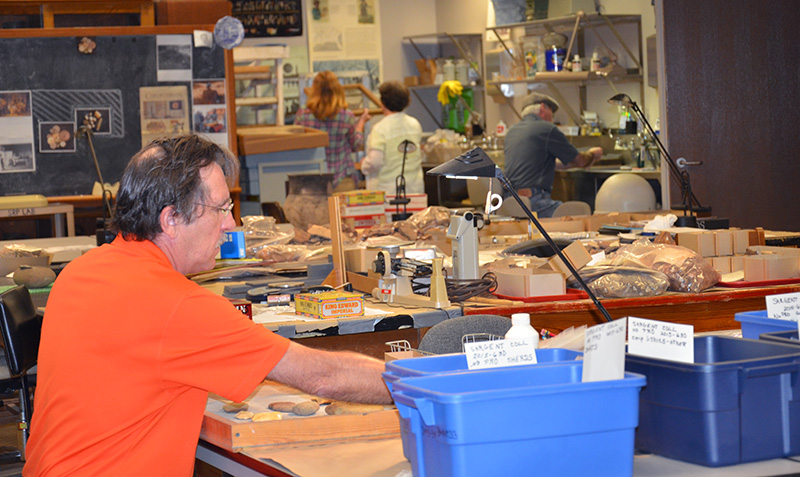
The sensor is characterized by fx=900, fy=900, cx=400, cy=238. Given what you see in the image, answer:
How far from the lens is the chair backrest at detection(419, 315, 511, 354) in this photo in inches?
77.6

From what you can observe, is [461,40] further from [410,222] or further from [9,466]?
[9,466]

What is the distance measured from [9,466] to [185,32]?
363 cm

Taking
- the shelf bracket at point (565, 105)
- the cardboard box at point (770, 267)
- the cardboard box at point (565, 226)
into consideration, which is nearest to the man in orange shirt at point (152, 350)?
the cardboard box at point (770, 267)

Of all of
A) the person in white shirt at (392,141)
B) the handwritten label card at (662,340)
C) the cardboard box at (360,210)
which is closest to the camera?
the handwritten label card at (662,340)

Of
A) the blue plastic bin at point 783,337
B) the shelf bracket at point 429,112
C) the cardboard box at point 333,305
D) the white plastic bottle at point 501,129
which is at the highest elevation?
the shelf bracket at point 429,112

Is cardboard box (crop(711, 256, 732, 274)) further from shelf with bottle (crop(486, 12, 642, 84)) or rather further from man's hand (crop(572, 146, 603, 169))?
shelf with bottle (crop(486, 12, 642, 84))

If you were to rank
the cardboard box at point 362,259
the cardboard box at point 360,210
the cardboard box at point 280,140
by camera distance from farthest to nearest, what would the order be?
the cardboard box at point 280,140
the cardboard box at point 360,210
the cardboard box at point 362,259

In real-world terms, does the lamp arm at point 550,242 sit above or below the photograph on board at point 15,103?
below

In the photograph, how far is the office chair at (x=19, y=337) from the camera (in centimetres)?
284

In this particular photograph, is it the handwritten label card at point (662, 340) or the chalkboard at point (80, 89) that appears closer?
the handwritten label card at point (662, 340)

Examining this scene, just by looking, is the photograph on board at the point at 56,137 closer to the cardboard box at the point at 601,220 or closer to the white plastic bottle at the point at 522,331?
the cardboard box at the point at 601,220

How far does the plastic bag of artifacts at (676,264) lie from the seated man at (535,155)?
9.67 ft

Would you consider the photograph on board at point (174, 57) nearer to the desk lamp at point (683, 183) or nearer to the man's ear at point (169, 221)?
the desk lamp at point (683, 183)

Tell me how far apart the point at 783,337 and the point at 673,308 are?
135 centimetres
